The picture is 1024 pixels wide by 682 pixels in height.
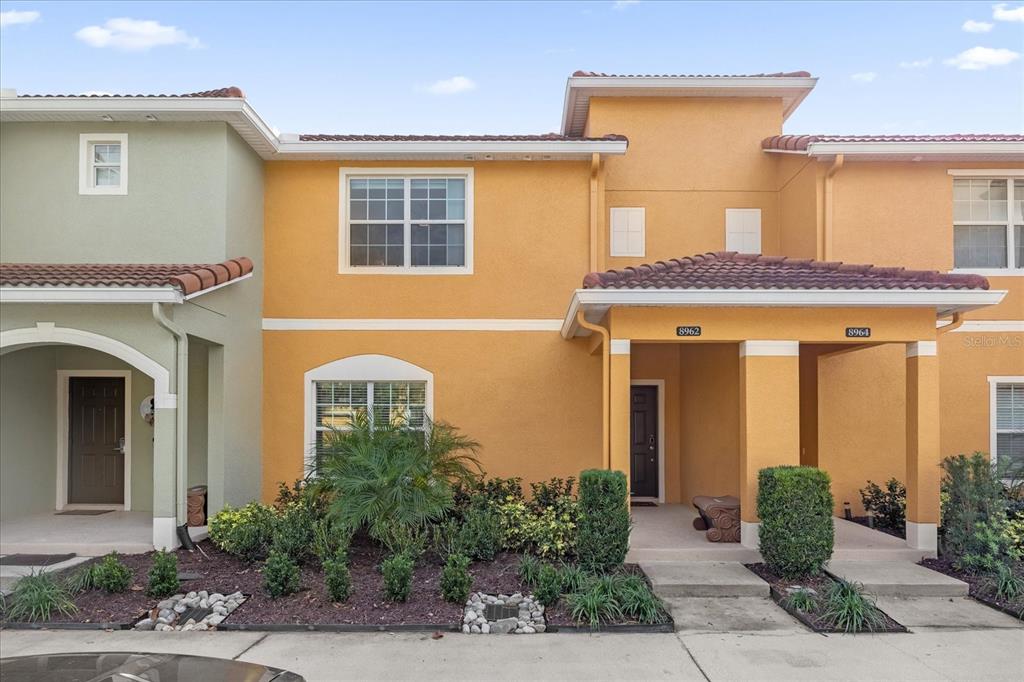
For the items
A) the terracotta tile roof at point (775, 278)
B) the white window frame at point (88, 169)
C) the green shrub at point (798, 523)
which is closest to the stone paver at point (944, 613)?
the green shrub at point (798, 523)

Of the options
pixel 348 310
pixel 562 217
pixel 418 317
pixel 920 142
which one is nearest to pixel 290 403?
pixel 348 310

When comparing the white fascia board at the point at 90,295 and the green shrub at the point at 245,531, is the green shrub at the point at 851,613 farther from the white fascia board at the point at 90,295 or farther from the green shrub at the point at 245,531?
the white fascia board at the point at 90,295

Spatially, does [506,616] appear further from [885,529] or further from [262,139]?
[262,139]

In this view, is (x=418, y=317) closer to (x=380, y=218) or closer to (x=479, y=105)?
(x=380, y=218)

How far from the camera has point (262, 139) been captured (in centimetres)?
1071

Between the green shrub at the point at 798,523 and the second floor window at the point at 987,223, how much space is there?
19.2ft

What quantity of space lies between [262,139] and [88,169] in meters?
2.60

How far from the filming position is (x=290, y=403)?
1125 centimetres

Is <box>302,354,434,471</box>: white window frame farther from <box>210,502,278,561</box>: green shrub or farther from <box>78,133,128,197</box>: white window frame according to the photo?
<box>78,133,128,197</box>: white window frame

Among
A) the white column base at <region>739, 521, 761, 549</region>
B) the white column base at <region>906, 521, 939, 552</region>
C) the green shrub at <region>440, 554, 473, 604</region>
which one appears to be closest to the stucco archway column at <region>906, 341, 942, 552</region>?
the white column base at <region>906, 521, 939, 552</region>

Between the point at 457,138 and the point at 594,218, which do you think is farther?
the point at 594,218

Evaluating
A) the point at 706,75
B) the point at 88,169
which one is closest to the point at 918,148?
the point at 706,75

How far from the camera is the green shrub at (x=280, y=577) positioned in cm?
713

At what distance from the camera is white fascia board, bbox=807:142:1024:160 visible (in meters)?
10.8
